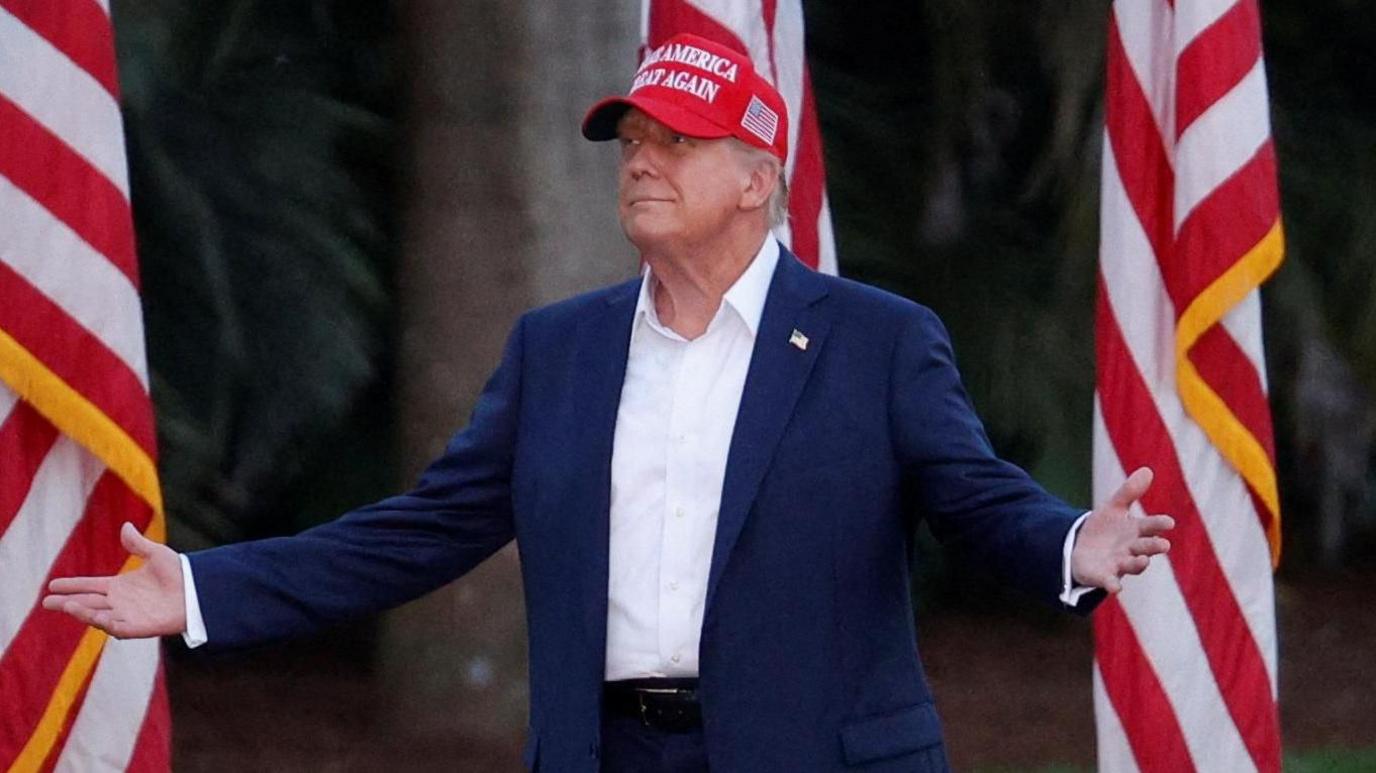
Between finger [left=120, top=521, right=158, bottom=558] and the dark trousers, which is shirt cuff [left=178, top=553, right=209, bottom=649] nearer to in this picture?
finger [left=120, top=521, right=158, bottom=558]

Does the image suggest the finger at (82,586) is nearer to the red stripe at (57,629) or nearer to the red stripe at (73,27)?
the red stripe at (57,629)

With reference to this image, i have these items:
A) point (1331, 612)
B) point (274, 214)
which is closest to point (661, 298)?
point (274, 214)

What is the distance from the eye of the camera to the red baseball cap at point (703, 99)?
3.58 meters

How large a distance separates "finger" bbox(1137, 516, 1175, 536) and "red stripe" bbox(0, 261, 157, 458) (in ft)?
7.51

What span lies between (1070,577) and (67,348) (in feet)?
7.41

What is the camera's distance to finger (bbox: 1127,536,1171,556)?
317cm

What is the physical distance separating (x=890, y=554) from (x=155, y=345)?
414cm

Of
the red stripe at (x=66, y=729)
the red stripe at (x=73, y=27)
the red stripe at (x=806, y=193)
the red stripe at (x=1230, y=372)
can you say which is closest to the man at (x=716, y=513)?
the red stripe at (x=66, y=729)

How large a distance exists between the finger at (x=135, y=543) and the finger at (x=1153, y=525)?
1259mm

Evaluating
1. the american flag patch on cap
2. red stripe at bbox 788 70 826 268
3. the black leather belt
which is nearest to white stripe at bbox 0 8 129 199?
red stripe at bbox 788 70 826 268

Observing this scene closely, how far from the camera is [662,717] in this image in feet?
11.4

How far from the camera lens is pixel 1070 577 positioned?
130 inches

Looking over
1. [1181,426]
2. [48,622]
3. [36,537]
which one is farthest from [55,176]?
[1181,426]

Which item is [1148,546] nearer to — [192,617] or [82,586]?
[192,617]
